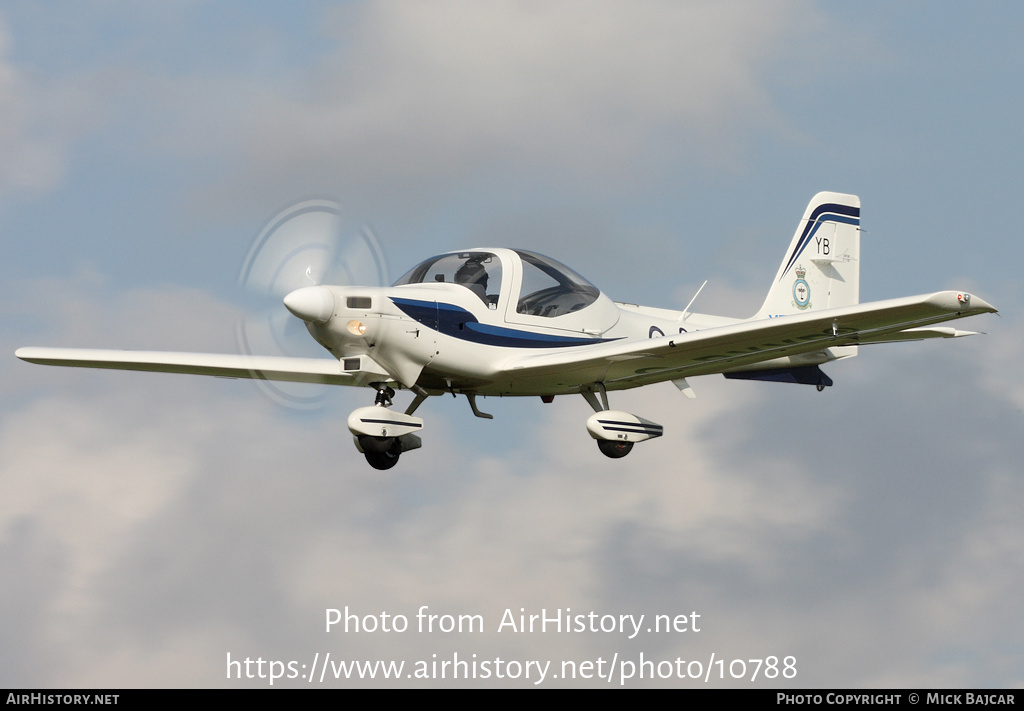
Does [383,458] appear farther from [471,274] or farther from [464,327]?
[471,274]

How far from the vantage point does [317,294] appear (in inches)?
578

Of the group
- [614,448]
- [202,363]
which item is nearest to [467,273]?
[614,448]

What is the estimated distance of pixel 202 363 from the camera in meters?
17.6

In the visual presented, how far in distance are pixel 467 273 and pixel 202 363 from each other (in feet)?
13.4

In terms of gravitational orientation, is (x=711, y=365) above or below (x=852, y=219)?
below

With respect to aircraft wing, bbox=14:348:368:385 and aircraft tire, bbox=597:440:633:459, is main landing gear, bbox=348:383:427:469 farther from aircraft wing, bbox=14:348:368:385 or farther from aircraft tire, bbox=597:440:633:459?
aircraft tire, bbox=597:440:633:459

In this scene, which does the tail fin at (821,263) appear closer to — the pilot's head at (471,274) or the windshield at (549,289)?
the windshield at (549,289)

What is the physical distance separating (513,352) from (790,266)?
6.02m

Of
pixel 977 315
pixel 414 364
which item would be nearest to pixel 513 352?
pixel 414 364

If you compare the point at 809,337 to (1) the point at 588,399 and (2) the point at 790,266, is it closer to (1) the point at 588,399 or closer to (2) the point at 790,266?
(1) the point at 588,399

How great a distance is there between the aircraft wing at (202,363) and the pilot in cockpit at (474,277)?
1871mm

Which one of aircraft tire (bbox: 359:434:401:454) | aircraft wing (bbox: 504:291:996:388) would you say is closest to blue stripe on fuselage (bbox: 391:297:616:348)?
aircraft wing (bbox: 504:291:996:388)

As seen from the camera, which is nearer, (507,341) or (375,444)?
(375,444)

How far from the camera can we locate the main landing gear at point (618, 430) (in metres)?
15.9
